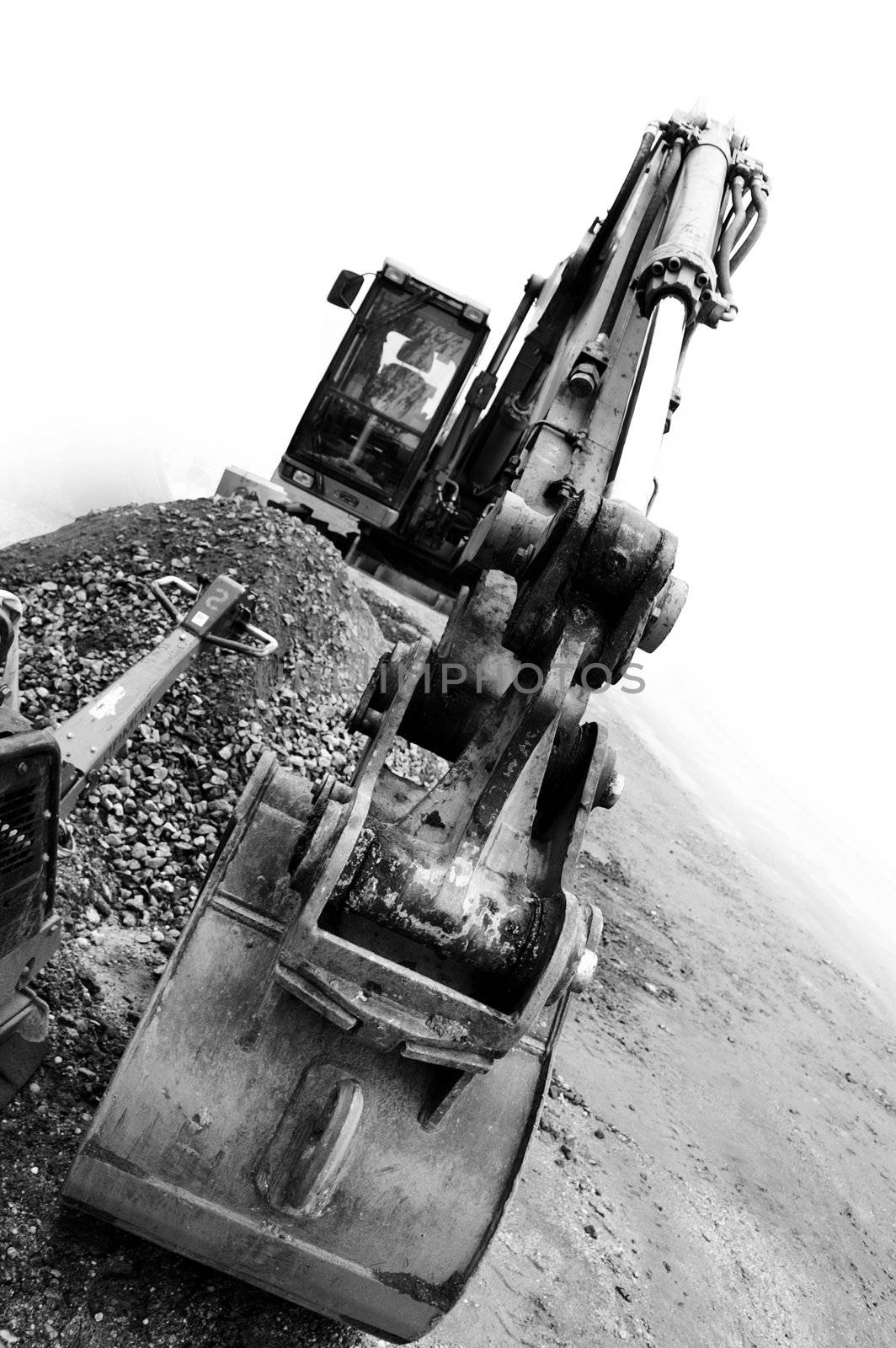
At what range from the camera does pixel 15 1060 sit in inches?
92.4

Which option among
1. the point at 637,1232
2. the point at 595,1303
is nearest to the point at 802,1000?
the point at 637,1232

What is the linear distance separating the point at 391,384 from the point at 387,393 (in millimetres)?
85

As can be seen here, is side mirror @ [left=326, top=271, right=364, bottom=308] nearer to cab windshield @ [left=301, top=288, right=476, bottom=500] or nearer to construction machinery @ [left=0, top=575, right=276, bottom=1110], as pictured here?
cab windshield @ [left=301, top=288, right=476, bottom=500]

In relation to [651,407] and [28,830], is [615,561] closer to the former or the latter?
[651,407]

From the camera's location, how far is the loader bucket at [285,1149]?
6.16ft

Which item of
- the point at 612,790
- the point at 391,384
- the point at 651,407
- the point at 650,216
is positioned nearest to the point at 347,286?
the point at 391,384

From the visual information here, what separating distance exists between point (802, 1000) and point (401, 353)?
624cm

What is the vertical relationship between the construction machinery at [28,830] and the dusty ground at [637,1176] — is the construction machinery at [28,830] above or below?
above

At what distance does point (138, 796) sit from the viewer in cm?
414

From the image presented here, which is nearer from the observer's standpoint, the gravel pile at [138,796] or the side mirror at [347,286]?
the gravel pile at [138,796]

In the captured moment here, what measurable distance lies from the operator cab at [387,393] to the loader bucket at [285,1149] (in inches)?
257

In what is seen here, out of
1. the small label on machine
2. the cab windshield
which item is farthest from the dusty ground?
the cab windshield

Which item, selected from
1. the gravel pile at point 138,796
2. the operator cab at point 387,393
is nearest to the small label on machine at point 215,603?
the gravel pile at point 138,796

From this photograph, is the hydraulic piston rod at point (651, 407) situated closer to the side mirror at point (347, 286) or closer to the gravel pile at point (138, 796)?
the gravel pile at point (138, 796)
